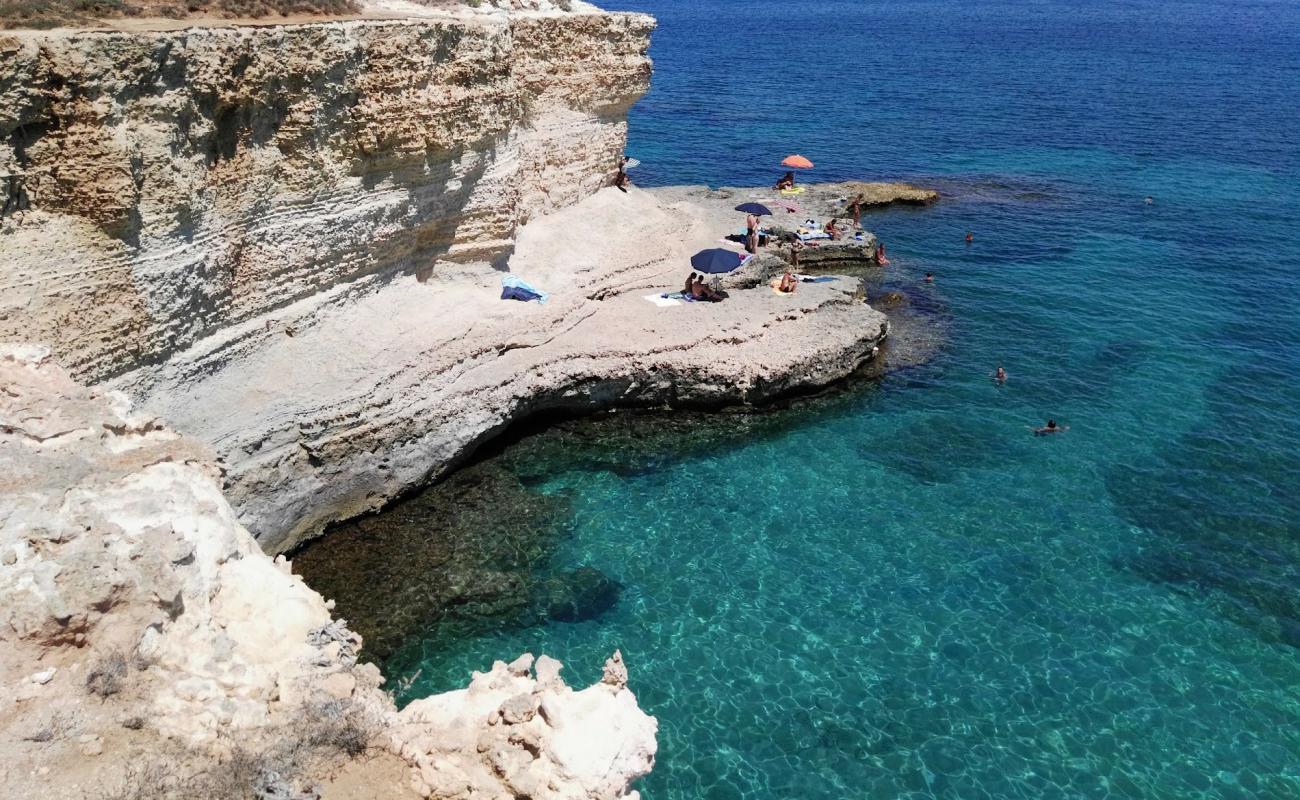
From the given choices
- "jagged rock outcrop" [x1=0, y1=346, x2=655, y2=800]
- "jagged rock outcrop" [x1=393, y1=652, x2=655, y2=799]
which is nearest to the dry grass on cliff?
"jagged rock outcrop" [x1=0, y1=346, x2=655, y2=800]

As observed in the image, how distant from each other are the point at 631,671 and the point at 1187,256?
A: 97.9ft

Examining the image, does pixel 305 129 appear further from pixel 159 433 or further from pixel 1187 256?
pixel 1187 256

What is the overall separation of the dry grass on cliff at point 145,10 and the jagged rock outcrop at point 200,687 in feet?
28.1

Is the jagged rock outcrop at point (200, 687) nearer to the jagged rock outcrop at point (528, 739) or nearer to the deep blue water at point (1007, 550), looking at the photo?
the jagged rock outcrop at point (528, 739)

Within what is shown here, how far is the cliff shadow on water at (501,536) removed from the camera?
688 inches

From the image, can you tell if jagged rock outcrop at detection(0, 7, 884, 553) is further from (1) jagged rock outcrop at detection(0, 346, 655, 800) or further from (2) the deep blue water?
(1) jagged rock outcrop at detection(0, 346, 655, 800)

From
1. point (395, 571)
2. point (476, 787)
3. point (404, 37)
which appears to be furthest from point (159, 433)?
point (404, 37)

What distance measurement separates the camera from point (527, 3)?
27844 mm

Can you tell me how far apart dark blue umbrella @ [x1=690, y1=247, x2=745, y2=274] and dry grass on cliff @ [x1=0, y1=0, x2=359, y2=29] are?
433 inches

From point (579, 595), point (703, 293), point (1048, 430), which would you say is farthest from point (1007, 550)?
point (703, 293)

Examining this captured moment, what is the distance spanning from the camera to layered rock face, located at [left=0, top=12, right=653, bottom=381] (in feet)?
50.5

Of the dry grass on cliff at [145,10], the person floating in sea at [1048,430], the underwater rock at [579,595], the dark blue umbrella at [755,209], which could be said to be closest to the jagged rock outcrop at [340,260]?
the dry grass on cliff at [145,10]

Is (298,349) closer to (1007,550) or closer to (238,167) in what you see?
(238,167)

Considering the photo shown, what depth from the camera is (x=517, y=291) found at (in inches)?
974
